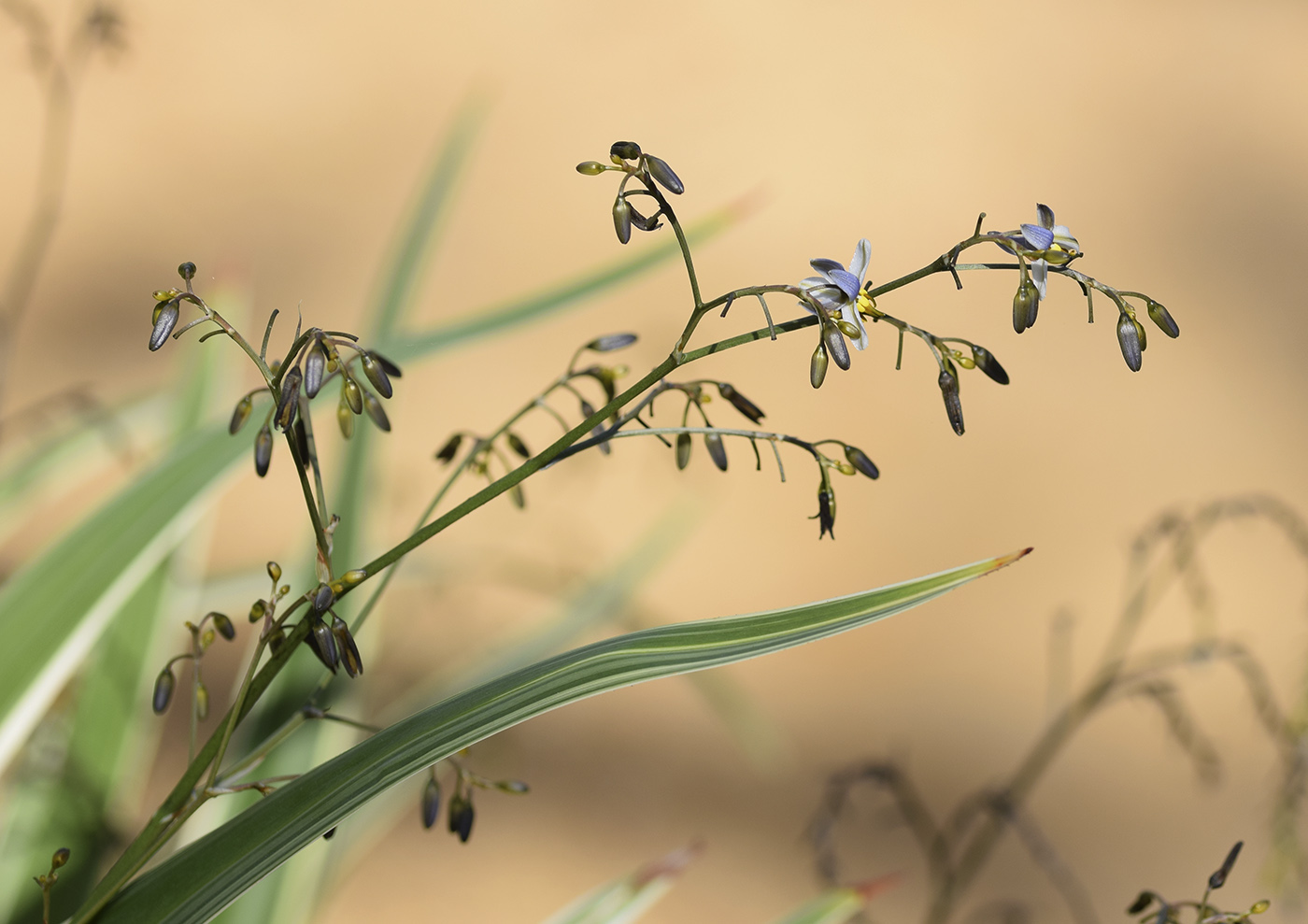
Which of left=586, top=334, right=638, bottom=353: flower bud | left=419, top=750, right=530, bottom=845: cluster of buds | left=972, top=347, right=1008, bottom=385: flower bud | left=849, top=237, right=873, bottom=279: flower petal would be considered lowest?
left=419, top=750, right=530, bottom=845: cluster of buds

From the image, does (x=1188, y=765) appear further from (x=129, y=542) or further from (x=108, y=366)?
(x=108, y=366)

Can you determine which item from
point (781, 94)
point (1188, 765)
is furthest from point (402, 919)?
point (781, 94)

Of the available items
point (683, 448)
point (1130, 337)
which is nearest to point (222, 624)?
point (683, 448)

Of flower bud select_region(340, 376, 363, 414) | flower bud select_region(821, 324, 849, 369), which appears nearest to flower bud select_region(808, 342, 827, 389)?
flower bud select_region(821, 324, 849, 369)

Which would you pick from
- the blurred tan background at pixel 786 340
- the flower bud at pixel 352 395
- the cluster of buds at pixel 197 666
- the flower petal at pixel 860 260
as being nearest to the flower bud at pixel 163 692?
the cluster of buds at pixel 197 666

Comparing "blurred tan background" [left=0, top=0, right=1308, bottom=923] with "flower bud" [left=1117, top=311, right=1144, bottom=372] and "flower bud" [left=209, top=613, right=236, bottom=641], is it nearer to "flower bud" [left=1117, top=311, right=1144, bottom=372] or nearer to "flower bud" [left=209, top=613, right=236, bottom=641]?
"flower bud" [left=209, top=613, right=236, bottom=641]

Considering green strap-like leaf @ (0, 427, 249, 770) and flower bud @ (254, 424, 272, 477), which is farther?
green strap-like leaf @ (0, 427, 249, 770)

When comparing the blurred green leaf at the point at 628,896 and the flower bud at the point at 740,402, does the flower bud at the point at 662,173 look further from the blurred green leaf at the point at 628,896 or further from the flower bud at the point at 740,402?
the blurred green leaf at the point at 628,896
